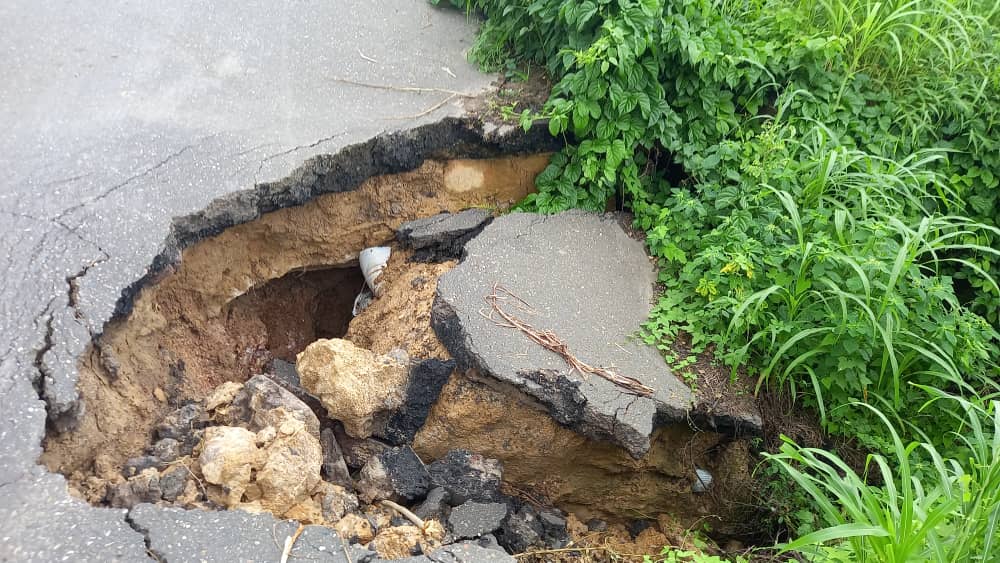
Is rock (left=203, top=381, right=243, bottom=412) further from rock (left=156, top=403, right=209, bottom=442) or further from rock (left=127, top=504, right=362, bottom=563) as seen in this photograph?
rock (left=127, top=504, right=362, bottom=563)

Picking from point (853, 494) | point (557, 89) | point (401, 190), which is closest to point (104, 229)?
point (401, 190)

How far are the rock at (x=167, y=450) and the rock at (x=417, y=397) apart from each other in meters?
0.83

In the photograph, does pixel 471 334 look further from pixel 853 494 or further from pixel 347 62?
pixel 347 62

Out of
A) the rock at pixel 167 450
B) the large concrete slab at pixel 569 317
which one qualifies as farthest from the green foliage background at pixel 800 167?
the rock at pixel 167 450

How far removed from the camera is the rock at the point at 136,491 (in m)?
2.40

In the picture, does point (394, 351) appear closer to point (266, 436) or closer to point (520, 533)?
point (266, 436)

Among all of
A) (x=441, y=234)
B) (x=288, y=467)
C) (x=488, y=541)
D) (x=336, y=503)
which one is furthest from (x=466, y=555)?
(x=441, y=234)

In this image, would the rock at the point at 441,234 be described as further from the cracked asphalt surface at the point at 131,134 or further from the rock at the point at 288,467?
the rock at the point at 288,467

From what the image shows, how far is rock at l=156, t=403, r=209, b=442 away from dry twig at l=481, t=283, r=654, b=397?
4.04ft

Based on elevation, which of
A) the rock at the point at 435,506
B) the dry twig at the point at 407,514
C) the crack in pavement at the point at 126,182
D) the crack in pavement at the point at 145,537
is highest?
the crack in pavement at the point at 126,182

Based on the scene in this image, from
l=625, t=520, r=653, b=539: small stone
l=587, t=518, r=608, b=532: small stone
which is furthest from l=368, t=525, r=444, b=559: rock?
l=625, t=520, r=653, b=539: small stone

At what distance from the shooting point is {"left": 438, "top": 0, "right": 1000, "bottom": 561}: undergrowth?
326 cm

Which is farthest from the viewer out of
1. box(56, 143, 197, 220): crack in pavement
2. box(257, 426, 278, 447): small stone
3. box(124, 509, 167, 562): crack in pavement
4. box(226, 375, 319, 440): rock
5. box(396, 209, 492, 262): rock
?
box(396, 209, 492, 262): rock

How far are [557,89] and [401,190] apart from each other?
95 cm
